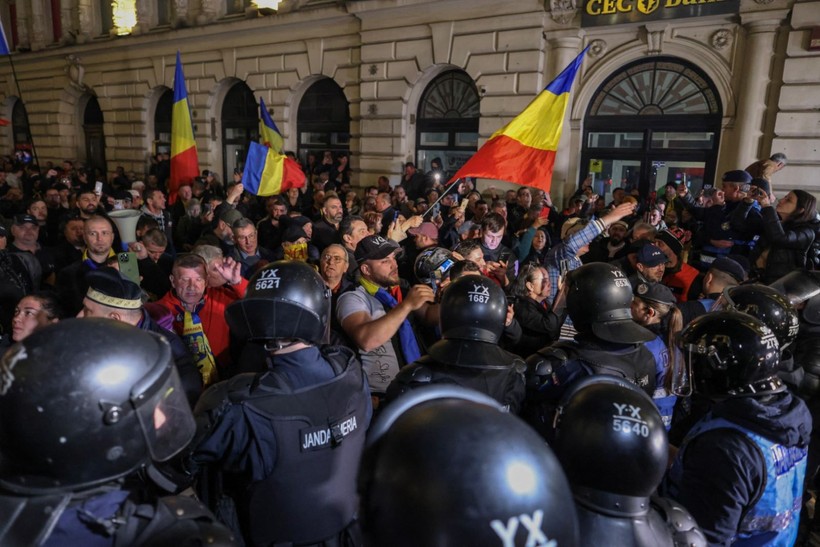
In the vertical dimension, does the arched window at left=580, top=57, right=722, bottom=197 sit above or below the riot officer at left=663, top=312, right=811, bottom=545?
above

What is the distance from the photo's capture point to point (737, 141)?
963 cm

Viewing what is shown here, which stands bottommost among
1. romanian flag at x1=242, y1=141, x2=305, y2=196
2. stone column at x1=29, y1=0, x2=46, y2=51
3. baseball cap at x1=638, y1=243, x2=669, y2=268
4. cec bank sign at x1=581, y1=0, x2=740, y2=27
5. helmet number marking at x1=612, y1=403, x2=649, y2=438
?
baseball cap at x1=638, y1=243, x2=669, y2=268

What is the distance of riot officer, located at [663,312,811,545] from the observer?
1753mm

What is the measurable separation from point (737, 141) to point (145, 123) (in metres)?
17.6

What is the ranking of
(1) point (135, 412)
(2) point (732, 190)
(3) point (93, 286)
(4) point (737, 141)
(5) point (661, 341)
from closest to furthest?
(1) point (135, 412)
(3) point (93, 286)
(5) point (661, 341)
(2) point (732, 190)
(4) point (737, 141)

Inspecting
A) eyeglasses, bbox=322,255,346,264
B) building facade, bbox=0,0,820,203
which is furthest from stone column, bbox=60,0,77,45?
eyeglasses, bbox=322,255,346,264

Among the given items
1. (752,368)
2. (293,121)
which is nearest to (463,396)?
(752,368)

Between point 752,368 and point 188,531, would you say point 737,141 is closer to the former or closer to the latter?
point 752,368

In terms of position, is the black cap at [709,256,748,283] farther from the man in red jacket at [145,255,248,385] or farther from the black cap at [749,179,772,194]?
the man in red jacket at [145,255,248,385]

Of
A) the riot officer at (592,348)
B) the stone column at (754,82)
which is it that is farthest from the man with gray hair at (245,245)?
the stone column at (754,82)

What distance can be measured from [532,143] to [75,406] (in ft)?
16.8

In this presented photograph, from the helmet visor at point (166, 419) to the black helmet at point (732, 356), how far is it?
69.8 inches

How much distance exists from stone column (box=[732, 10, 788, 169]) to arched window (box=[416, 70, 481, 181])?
5127 mm

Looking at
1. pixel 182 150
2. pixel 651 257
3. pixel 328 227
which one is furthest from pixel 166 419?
pixel 182 150
